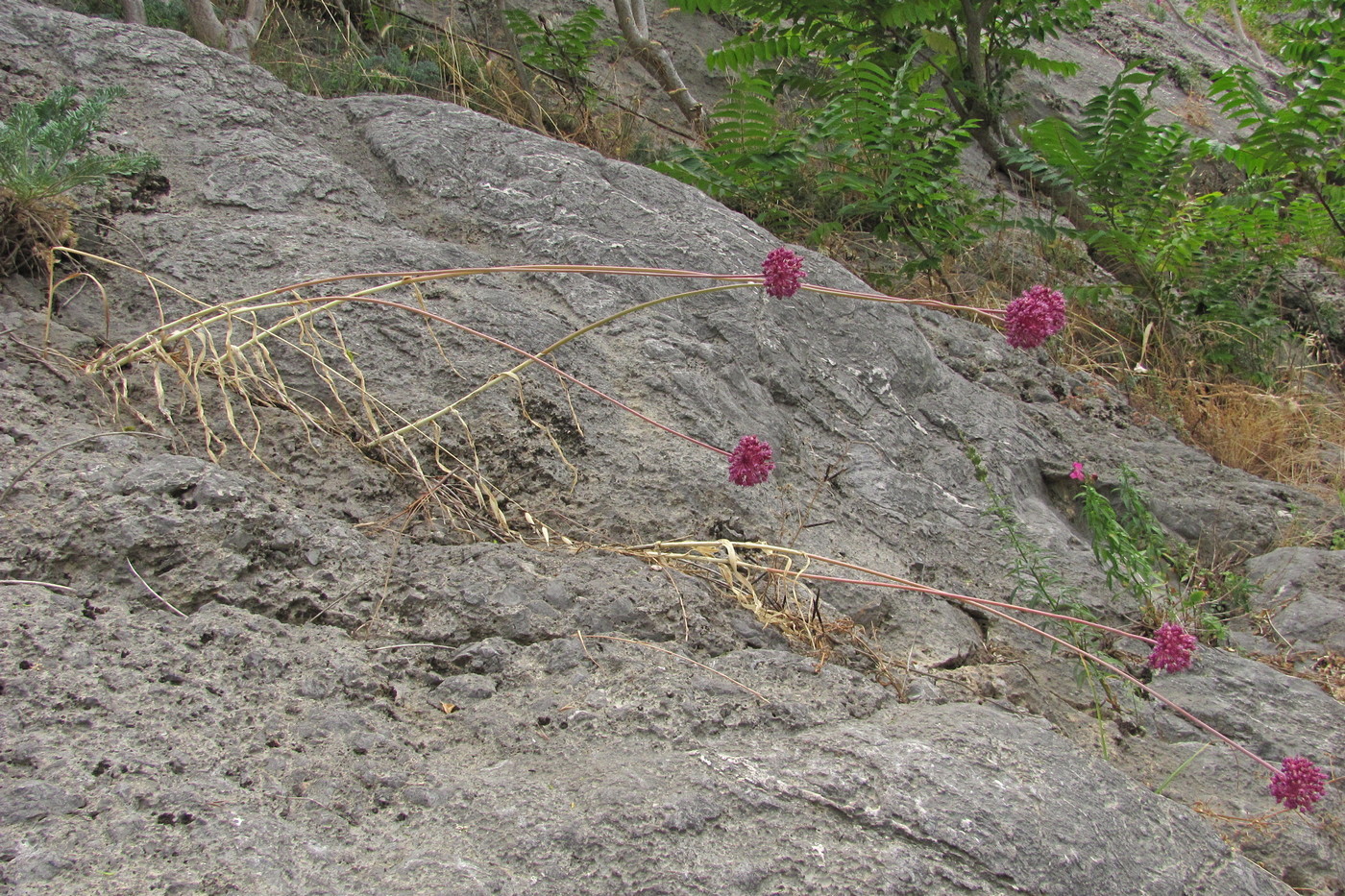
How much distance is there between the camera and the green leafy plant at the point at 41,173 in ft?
7.39

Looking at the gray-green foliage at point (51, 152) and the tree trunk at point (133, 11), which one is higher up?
the tree trunk at point (133, 11)

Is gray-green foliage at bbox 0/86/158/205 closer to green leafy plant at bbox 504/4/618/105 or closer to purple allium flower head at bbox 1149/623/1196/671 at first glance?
purple allium flower head at bbox 1149/623/1196/671

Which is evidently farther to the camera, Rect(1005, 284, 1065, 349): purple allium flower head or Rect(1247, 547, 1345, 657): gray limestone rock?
Rect(1247, 547, 1345, 657): gray limestone rock

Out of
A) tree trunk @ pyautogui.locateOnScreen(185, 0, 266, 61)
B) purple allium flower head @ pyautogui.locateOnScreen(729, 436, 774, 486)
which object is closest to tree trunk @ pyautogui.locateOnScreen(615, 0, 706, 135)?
tree trunk @ pyautogui.locateOnScreen(185, 0, 266, 61)

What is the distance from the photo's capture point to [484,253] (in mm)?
3047

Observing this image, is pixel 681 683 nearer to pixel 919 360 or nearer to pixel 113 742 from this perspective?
pixel 113 742

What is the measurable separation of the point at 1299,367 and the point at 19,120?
583 cm

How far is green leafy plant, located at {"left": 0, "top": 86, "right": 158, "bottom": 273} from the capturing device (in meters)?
2.25

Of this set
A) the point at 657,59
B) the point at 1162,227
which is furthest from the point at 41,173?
the point at 1162,227

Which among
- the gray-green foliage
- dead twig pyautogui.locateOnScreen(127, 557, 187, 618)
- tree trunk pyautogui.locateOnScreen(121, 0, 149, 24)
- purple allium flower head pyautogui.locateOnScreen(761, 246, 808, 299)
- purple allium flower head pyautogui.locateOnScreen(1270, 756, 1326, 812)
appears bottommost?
dead twig pyautogui.locateOnScreen(127, 557, 187, 618)

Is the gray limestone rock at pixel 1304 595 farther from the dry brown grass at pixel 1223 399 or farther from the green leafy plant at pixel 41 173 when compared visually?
the green leafy plant at pixel 41 173

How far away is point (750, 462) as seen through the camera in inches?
86.1

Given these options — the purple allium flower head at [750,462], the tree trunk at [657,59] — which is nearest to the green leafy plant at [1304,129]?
the tree trunk at [657,59]

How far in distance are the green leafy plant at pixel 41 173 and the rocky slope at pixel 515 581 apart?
11cm
